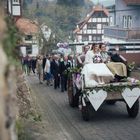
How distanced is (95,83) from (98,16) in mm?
72358

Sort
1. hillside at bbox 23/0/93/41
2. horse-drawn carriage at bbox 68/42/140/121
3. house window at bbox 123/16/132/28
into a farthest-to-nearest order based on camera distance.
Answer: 1. hillside at bbox 23/0/93/41
2. house window at bbox 123/16/132/28
3. horse-drawn carriage at bbox 68/42/140/121

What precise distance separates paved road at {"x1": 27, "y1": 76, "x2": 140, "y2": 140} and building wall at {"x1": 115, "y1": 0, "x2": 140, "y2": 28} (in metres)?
31.3

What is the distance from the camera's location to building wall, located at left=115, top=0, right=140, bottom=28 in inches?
1857

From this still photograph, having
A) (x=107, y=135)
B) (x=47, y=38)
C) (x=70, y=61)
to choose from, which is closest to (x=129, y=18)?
(x=47, y=38)

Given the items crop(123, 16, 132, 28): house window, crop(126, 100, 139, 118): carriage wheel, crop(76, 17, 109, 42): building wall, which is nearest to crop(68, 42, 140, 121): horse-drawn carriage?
crop(126, 100, 139, 118): carriage wheel

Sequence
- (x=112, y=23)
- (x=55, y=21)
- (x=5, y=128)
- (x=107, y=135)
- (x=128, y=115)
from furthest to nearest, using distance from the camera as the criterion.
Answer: (x=55, y=21) < (x=112, y=23) < (x=128, y=115) < (x=107, y=135) < (x=5, y=128)

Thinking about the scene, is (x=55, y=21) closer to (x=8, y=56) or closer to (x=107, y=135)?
(x=107, y=135)

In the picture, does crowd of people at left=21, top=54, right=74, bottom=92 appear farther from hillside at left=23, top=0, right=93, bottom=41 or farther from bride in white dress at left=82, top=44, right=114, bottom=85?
hillside at left=23, top=0, right=93, bottom=41

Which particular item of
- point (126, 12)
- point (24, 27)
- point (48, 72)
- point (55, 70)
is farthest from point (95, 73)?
point (126, 12)

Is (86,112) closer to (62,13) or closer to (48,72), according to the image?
(48,72)

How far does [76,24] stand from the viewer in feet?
285

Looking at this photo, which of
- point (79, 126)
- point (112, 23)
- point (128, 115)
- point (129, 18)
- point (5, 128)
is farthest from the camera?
point (112, 23)

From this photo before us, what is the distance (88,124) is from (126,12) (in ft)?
124

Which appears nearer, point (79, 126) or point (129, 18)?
point (79, 126)
